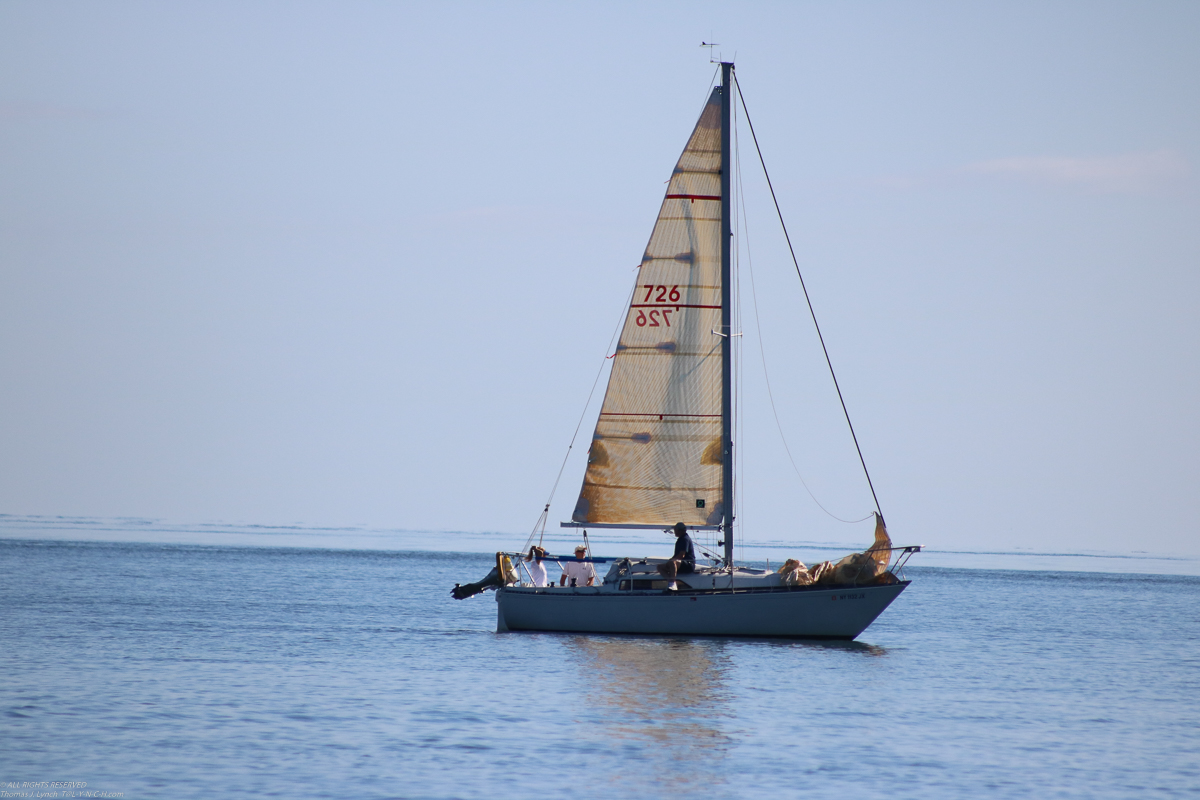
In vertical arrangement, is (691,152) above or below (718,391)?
above

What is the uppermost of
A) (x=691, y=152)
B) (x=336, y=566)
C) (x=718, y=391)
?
(x=691, y=152)

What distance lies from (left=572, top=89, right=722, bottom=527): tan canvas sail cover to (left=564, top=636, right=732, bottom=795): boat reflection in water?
334 cm

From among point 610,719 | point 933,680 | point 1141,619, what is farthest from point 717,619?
point 1141,619

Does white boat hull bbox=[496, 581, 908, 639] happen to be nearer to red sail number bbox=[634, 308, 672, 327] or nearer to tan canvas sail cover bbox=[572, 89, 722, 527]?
tan canvas sail cover bbox=[572, 89, 722, 527]

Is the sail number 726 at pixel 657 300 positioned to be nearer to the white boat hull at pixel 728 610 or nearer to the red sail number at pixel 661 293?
the red sail number at pixel 661 293

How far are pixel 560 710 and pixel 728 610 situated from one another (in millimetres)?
8163

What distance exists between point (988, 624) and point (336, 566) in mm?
52986

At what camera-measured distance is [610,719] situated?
2075 centimetres

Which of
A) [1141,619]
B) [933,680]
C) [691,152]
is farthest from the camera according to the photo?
[1141,619]

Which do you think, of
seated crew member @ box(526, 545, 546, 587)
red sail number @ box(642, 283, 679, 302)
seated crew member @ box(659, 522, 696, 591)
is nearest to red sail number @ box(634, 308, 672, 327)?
red sail number @ box(642, 283, 679, 302)

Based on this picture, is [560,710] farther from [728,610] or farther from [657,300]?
[657,300]

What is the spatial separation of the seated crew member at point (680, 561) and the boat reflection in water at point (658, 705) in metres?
1.76

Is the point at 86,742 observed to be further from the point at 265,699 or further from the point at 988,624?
the point at 988,624

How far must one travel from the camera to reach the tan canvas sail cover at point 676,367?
1200 inches
